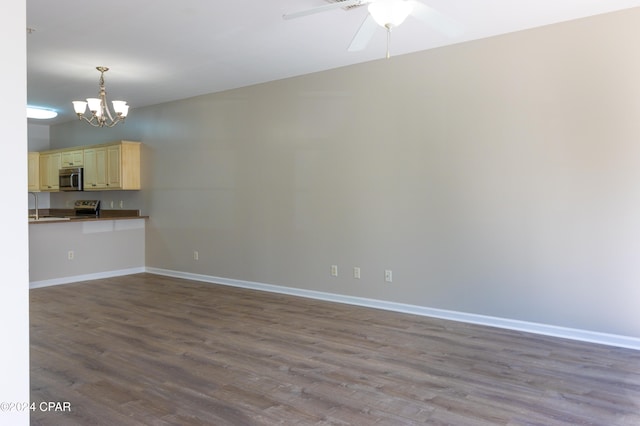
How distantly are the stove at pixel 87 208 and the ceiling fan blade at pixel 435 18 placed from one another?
721cm

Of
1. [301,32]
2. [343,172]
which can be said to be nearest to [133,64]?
[301,32]

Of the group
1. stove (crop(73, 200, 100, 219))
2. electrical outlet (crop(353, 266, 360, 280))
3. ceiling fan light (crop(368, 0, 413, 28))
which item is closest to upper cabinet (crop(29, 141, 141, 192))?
stove (crop(73, 200, 100, 219))

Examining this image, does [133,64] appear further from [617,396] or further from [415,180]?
[617,396]

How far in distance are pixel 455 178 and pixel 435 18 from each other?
6.74 ft

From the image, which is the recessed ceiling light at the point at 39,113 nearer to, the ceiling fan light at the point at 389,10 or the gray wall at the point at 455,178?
the gray wall at the point at 455,178

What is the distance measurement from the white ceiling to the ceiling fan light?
110 cm

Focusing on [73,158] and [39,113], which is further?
[73,158]

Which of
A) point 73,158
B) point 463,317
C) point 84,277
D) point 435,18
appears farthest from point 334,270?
point 73,158

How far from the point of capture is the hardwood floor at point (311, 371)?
2617 mm

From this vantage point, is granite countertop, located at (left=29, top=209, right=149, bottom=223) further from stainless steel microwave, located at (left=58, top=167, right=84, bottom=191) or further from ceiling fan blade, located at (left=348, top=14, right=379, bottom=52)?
ceiling fan blade, located at (left=348, top=14, right=379, bottom=52)

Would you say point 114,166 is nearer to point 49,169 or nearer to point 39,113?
point 39,113

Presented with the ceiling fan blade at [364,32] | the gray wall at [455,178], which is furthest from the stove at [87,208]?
the ceiling fan blade at [364,32]

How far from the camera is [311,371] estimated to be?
129 inches

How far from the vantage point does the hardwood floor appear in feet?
8.59
